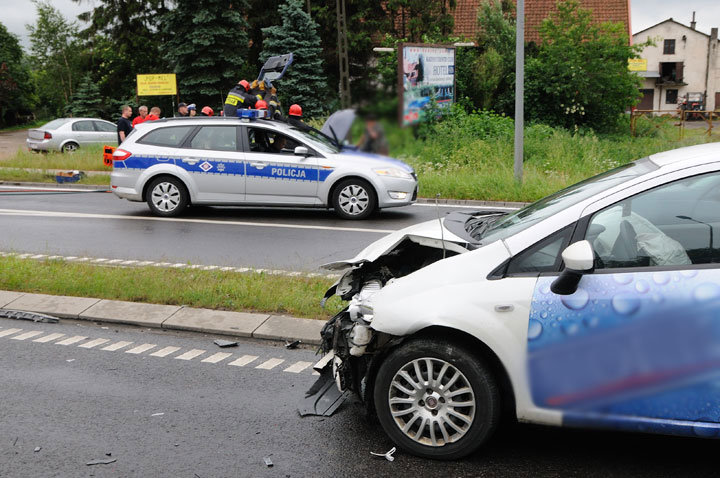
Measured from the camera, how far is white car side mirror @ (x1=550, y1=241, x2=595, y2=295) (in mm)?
3477

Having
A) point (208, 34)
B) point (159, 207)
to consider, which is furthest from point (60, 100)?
point (159, 207)

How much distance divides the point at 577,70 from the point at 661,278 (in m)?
24.8

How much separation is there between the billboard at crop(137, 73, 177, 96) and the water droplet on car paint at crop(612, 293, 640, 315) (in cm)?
2728

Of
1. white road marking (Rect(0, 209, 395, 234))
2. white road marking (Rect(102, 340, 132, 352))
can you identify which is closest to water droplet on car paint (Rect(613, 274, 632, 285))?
white road marking (Rect(102, 340, 132, 352))

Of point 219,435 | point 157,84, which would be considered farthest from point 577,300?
point 157,84

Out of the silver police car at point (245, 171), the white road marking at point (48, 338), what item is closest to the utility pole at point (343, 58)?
the white road marking at point (48, 338)

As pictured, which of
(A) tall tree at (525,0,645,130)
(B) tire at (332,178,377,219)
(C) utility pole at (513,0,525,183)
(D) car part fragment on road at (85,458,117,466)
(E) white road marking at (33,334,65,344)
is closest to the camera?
(D) car part fragment on road at (85,458,117,466)

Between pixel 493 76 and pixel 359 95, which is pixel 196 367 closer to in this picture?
pixel 359 95

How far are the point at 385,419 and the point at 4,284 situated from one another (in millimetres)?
5197

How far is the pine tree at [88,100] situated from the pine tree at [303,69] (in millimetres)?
28050

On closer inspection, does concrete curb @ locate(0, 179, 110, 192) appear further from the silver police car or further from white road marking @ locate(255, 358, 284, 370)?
white road marking @ locate(255, 358, 284, 370)

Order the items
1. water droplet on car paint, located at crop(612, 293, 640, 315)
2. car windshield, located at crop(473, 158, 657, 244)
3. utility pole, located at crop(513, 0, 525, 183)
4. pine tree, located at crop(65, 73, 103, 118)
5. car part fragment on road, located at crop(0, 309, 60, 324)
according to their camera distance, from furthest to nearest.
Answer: pine tree, located at crop(65, 73, 103, 118) → utility pole, located at crop(513, 0, 525, 183) → car part fragment on road, located at crop(0, 309, 60, 324) → car windshield, located at crop(473, 158, 657, 244) → water droplet on car paint, located at crop(612, 293, 640, 315)

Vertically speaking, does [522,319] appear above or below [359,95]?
below

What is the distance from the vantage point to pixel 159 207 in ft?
41.5
